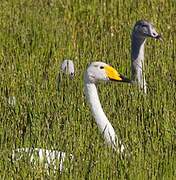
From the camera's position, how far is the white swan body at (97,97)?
19.2 ft

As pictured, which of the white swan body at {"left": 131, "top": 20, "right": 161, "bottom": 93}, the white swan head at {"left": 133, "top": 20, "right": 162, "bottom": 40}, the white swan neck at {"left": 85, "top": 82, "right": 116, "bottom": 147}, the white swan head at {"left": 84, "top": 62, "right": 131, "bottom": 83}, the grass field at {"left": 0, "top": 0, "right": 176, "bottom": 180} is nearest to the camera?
the grass field at {"left": 0, "top": 0, "right": 176, "bottom": 180}

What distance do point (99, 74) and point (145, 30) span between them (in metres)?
1.81

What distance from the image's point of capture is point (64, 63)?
7.98 meters

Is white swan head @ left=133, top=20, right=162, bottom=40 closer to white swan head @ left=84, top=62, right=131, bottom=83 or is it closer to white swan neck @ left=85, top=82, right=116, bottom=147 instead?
white swan head @ left=84, top=62, right=131, bottom=83

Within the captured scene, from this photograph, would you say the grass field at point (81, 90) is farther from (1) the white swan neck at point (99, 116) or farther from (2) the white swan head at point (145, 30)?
(2) the white swan head at point (145, 30)

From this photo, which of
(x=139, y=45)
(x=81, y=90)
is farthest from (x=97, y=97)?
(x=139, y=45)

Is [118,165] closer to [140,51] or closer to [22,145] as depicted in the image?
[22,145]

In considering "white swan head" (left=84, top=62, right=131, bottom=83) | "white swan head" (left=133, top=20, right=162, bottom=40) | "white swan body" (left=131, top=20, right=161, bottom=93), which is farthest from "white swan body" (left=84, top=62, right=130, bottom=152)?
"white swan head" (left=133, top=20, right=162, bottom=40)

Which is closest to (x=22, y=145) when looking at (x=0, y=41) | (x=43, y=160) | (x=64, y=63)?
(x=43, y=160)

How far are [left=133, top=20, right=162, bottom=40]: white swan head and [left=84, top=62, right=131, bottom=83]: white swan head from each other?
5.16ft

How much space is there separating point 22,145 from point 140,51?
252cm

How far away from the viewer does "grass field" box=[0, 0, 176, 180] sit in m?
5.21

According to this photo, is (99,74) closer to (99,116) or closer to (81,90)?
(99,116)

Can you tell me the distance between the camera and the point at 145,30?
26.8 feet
